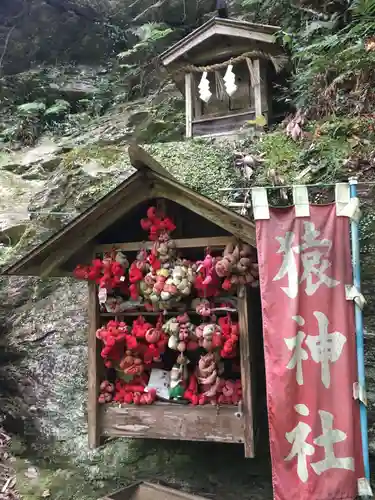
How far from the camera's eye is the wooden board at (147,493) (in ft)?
13.6

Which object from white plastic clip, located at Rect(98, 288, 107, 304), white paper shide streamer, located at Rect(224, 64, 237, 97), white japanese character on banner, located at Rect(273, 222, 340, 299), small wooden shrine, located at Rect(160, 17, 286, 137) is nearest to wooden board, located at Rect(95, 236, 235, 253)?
white plastic clip, located at Rect(98, 288, 107, 304)

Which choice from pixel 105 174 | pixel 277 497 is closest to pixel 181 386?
pixel 277 497

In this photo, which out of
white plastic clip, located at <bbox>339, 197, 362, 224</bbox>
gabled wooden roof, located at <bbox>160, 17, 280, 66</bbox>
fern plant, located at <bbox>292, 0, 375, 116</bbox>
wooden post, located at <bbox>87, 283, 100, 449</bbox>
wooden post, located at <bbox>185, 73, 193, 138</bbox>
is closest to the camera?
white plastic clip, located at <bbox>339, 197, 362, 224</bbox>

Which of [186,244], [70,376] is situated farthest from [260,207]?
[70,376]

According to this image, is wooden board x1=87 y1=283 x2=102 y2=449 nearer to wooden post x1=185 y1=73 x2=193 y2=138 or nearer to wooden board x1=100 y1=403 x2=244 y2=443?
wooden board x1=100 y1=403 x2=244 y2=443

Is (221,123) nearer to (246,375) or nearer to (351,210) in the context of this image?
(351,210)

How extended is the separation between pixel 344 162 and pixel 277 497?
427 cm

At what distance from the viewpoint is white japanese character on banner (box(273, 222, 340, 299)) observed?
12.0 feet

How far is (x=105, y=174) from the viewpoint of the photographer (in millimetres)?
8500

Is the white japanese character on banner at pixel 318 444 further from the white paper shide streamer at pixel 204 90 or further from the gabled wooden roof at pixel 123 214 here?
the white paper shide streamer at pixel 204 90

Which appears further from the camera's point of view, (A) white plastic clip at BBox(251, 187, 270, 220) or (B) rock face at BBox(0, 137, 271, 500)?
(B) rock face at BBox(0, 137, 271, 500)

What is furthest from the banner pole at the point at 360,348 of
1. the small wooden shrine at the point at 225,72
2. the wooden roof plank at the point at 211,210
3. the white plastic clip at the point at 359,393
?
the small wooden shrine at the point at 225,72

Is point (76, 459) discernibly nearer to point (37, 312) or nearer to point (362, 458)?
point (37, 312)

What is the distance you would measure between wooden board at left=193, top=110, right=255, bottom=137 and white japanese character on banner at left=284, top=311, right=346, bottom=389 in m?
5.68
